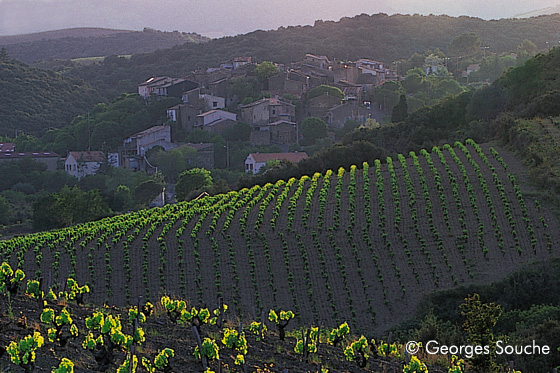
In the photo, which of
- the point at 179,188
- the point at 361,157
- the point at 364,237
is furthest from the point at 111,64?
the point at 364,237

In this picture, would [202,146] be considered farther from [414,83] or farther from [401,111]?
[414,83]

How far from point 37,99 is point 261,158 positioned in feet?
135

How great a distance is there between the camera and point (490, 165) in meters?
26.3

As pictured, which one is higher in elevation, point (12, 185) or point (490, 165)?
point (490, 165)

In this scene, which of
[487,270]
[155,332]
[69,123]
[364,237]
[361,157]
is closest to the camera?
[155,332]

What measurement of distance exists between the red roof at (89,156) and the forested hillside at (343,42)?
129 feet

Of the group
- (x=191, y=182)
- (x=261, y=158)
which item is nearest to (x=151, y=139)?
(x=261, y=158)

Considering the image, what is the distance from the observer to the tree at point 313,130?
61531 millimetres

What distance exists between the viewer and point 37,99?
279 ft

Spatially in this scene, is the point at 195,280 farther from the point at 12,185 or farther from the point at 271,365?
the point at 12,185

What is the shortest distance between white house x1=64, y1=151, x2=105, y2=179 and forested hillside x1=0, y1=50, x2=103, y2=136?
18.4 meters

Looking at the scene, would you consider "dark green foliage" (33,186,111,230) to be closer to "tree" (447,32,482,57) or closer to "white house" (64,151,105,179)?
"white house" (64,151,105,179)

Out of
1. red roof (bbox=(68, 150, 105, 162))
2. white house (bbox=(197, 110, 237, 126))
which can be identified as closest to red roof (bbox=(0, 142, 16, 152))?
red roof (bbox=(68, 150, 105, 162))

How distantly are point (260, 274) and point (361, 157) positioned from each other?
1502 centimetres
